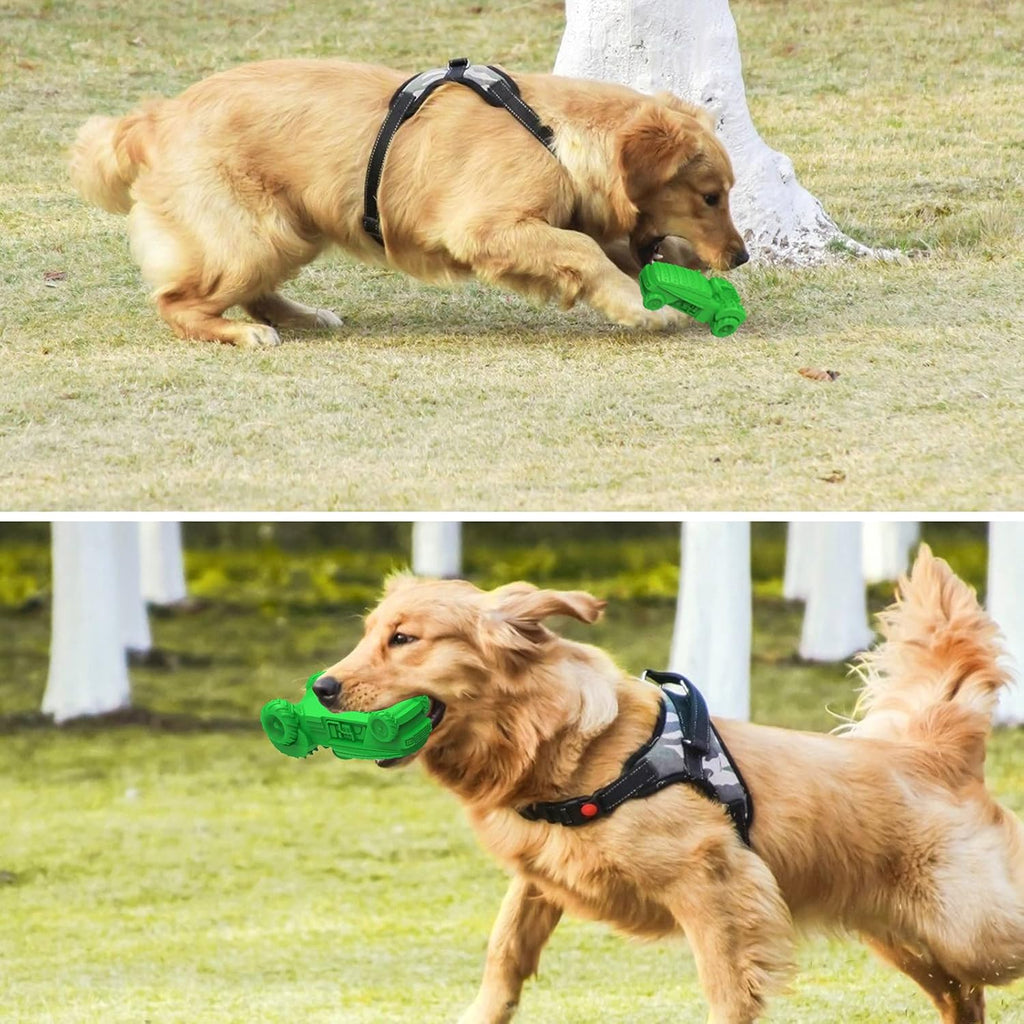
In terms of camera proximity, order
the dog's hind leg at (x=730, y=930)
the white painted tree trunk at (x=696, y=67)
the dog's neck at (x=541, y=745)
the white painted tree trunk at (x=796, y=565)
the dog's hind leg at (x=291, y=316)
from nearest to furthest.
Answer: the dog's hind leg at (x=730, y=930) → the dog's neck at (x=541, y=745) → the dog's hind leg at (x=291, y=316) → the white painted tree trunk at (x=696, y=67) → the white painted tree trunk at (x=796, y=565)

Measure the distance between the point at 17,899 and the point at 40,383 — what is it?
8.81ft

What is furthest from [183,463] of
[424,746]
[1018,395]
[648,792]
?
[1018,395]

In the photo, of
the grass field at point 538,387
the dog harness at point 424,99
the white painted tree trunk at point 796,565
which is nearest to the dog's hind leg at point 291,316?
the grass field at point 538,387

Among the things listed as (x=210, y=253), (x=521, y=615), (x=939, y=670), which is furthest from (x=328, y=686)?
(x=210, y=253)

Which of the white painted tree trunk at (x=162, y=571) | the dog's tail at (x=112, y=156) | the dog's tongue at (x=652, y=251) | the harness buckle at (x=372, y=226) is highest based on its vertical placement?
the dog's tail at (x=112, y=156)

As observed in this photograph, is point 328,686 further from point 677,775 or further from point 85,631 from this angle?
point 85,631

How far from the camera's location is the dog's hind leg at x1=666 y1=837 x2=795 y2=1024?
4297 mm

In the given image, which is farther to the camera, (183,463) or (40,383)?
(40,383)

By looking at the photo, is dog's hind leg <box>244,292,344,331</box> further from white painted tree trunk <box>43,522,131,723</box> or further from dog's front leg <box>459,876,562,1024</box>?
white painted tree trunk <box>43,522,131,723</box>

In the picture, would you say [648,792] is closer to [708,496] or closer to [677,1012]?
[677,1012]

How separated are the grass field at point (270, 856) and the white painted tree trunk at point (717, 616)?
0.62 meters

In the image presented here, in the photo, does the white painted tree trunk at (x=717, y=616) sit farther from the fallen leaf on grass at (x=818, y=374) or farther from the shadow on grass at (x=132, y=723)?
the fallen leaf on grass at (x=818, y=374)

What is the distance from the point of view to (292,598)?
14.6m

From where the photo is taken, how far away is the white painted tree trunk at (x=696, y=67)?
967cm
